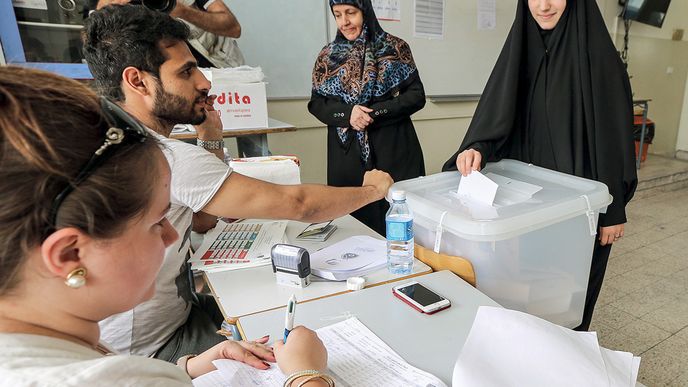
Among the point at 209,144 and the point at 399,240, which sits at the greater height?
the point at 209,144

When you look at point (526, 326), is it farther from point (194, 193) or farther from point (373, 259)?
point (194, 193)

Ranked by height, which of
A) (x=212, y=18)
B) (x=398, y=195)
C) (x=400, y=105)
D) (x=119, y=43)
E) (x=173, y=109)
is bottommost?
(x=398, y=195)

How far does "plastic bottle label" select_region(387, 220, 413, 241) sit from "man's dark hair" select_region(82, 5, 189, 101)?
72 cm

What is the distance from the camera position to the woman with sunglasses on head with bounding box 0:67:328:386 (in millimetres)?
385

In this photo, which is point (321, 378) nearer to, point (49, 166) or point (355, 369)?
point (355, 369)

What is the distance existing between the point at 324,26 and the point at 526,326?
2.80 metres

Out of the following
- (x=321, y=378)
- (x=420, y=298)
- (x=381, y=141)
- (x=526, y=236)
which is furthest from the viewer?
(x=381, y=141)

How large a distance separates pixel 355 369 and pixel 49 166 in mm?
529

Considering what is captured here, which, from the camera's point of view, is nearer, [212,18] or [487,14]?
[212,18]

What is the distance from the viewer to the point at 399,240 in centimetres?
104

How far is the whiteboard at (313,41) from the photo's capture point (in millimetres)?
2895

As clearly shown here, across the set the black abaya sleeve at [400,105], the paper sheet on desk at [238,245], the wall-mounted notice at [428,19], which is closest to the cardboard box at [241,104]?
Answer: the black abaya sleeve at [400,105]

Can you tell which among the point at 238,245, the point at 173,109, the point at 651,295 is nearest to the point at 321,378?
the point at 238,245

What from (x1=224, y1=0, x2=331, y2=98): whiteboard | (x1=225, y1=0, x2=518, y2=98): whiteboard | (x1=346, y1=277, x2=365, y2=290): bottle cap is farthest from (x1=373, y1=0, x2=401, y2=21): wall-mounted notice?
(x1=346, y1=277, x2=365, y2=290): bottle cap
